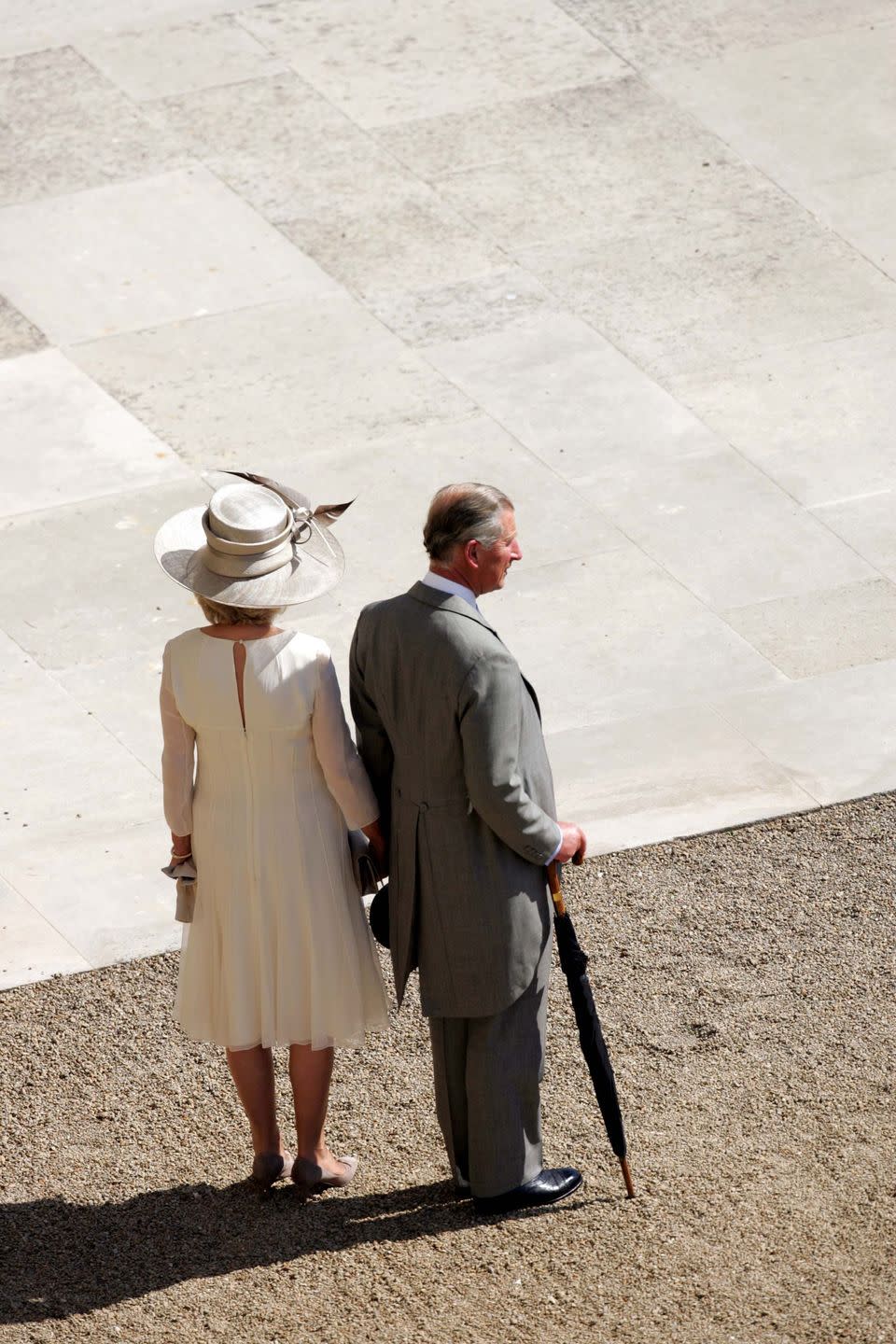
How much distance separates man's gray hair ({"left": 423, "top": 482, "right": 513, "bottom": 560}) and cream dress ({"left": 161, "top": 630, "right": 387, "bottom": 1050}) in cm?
42

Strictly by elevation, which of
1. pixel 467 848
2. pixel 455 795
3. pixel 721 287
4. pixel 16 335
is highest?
pixel 455 795

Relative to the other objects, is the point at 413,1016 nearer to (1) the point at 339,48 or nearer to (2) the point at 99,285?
(2) the point at 99,285

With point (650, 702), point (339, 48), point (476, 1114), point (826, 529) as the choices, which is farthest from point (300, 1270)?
point (339, 48)

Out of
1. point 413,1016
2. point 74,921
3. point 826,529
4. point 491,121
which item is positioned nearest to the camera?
point 413,1016

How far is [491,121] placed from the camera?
1229cm

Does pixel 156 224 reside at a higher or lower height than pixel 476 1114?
lower

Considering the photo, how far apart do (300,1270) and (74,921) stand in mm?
2095

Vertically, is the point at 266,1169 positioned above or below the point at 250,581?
below

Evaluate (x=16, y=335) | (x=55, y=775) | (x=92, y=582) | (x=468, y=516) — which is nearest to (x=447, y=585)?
(x=468, y=516)

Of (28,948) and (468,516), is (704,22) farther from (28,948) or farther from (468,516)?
(468,516)

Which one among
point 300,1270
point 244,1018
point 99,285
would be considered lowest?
point 99,285

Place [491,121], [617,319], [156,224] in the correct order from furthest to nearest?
[491,121] → [156,224] → [617,319]

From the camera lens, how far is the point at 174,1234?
5.07 meters

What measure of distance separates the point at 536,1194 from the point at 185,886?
1220mm
